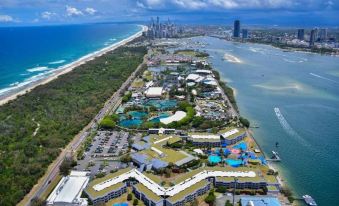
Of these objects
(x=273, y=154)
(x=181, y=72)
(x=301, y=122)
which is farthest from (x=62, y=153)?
(x=181, y=72)

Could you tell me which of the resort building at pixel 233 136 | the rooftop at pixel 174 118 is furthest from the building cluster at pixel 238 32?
the resort building at pixel 233 136

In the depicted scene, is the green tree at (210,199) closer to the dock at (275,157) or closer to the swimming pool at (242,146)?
the swimming pool at (242,146)

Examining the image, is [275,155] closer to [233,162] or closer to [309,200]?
[233,162]

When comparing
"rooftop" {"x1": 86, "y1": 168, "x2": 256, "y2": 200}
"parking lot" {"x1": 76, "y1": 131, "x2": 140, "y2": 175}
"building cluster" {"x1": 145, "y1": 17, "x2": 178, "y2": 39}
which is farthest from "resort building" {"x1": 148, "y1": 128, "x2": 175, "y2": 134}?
"building cluster" {"x1": 145, "y1": 17, "x2": 178, "y2": 39}

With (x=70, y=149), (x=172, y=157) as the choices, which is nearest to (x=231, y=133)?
(x=172, y=157)

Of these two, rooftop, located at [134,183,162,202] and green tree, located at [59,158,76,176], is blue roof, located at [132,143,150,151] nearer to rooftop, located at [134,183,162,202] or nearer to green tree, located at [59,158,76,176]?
green tree, located at [59,158,76,176]

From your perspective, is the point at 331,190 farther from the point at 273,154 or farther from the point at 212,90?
the point at 212,90
